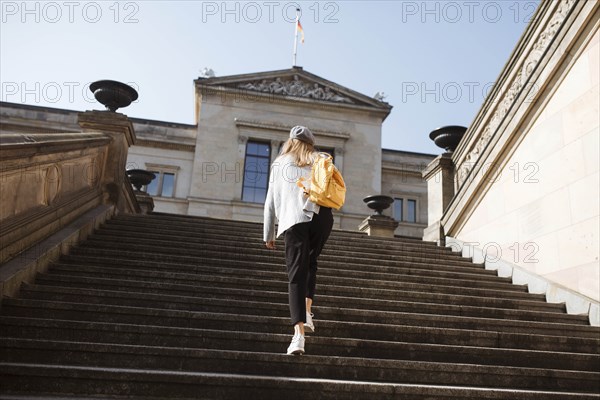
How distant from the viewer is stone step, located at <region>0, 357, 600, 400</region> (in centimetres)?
344

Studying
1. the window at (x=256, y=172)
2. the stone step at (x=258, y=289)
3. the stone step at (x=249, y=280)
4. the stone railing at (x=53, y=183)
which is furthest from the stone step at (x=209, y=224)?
the window at (x=256, y=172)

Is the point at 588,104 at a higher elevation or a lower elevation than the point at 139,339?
higher

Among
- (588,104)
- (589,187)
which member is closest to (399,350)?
(589,187)

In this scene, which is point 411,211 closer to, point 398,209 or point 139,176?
point 398,209

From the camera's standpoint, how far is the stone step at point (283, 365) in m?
3.86

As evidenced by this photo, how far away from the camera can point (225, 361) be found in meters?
3.97

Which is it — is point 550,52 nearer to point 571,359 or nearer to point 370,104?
point 571,359

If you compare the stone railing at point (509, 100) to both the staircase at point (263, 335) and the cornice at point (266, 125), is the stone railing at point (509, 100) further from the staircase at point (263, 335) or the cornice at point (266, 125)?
the cornice at point (266, 125)

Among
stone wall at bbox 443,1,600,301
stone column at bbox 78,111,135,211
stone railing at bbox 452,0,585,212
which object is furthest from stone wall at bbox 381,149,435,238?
stone column at bbox 78,111,135,211

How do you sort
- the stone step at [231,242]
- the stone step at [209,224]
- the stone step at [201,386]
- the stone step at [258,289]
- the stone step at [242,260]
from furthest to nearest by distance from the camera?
the stone step at [209,224] → the stone step at [231,242] → the stone step at [242,260] → the stone step at [258,289] → the stone step at [201,386]

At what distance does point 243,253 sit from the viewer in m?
7.31

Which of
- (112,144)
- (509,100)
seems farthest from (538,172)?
(112,144)

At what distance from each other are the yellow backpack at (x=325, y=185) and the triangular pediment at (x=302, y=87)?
82.4 feet

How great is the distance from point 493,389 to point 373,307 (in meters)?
1.89
